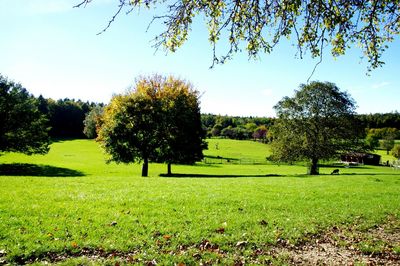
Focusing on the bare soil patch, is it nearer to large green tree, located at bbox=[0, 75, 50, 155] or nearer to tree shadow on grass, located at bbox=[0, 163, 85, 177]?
tree shadow on grass, located at bbox=[0, 163, 85, 177]

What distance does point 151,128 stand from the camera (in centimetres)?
4109

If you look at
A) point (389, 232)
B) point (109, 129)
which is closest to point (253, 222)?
point (389, 232)

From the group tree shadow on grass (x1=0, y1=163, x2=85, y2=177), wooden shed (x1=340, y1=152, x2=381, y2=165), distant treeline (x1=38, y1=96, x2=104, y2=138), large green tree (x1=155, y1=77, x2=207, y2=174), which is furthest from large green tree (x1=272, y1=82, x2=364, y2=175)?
distant treeline (x1=38, y1=96, x2=104, y2=138)

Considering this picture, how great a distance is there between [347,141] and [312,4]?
43.5 m

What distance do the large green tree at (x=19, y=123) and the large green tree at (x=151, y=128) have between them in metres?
12.9

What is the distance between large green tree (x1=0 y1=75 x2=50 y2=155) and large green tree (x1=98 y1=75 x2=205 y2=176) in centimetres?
1292

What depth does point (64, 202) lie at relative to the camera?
503 inches

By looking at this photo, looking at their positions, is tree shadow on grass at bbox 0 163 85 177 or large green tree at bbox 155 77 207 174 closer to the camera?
tree shadow on grass at bbox 0 163 85 177

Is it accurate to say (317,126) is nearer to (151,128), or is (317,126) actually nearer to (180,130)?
(180,130)

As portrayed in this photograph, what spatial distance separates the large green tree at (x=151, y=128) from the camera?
39812 millimetres

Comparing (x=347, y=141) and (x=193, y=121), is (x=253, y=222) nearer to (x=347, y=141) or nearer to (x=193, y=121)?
(x=193, y=121)

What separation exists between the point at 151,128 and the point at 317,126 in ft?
81.1

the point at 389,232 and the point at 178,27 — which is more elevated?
the point at 178,27

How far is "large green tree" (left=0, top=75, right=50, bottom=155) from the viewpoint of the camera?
148 ft
